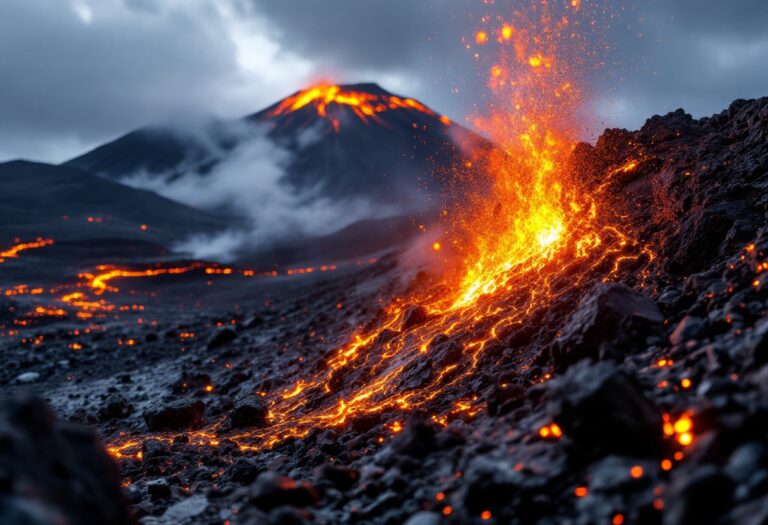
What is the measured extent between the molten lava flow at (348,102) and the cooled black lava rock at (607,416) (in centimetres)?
9889

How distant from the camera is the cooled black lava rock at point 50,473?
2.19m

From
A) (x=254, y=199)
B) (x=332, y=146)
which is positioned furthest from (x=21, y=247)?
(x=332, y=146)

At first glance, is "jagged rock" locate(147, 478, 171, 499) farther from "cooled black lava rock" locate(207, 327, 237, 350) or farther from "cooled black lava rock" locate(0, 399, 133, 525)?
"cooled black lava rock" locate(207, 327, 237, 350)

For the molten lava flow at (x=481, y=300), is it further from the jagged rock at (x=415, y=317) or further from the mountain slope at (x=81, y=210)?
the mountain slope at (x=81, y=210)

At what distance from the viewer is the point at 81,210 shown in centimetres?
6059

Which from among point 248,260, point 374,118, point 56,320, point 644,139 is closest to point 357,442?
point 644,139

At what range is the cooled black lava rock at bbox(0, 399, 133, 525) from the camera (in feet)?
7.18

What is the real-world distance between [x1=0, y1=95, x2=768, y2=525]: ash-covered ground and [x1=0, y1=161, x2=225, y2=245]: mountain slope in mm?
42731

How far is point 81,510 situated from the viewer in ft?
7.95

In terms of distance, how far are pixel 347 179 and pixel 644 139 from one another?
2830 inches

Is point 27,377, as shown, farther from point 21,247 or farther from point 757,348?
point 21,247

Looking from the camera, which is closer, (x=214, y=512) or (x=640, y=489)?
(x=640, y=489)

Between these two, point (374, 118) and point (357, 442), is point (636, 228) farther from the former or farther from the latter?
point (374, 118)

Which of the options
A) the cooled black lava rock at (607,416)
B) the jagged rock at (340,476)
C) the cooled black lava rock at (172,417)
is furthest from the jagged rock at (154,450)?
the cooled black lava rock at (607,416)
